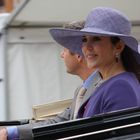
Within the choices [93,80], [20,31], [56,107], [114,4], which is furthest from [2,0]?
[93,80]

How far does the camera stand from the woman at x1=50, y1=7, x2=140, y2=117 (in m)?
2.11

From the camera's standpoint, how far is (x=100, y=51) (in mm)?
2238

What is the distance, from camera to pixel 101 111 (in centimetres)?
211

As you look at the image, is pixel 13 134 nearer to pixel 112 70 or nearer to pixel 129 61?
pixel 112 70

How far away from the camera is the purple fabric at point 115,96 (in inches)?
81.7

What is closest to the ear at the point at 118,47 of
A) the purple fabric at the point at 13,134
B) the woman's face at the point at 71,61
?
the purple fabric at the point at 13,134

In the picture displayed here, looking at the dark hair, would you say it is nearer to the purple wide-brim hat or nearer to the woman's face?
the purple wide-brim hat

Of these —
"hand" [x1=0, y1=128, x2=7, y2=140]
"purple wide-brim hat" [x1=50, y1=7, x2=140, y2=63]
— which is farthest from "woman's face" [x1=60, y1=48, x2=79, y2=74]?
"hand" [x1=0, y1=128, x2=7, y2=140]

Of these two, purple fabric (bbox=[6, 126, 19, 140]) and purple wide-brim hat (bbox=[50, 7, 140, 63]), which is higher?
purple wide-brim hat (bbox=[50, 7, 140, 63])

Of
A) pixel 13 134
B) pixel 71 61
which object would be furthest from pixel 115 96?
pixel 71 61

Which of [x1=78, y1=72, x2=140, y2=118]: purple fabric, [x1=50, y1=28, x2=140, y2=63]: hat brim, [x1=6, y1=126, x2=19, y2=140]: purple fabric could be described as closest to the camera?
[x1=6, y1=126, x2=19, y2=140]: purple fabric

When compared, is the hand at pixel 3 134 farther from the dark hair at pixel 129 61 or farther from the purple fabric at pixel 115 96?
the dark hair at pixel 129 61

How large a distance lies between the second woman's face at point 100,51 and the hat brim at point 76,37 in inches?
2.0

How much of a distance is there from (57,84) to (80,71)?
2136mm
